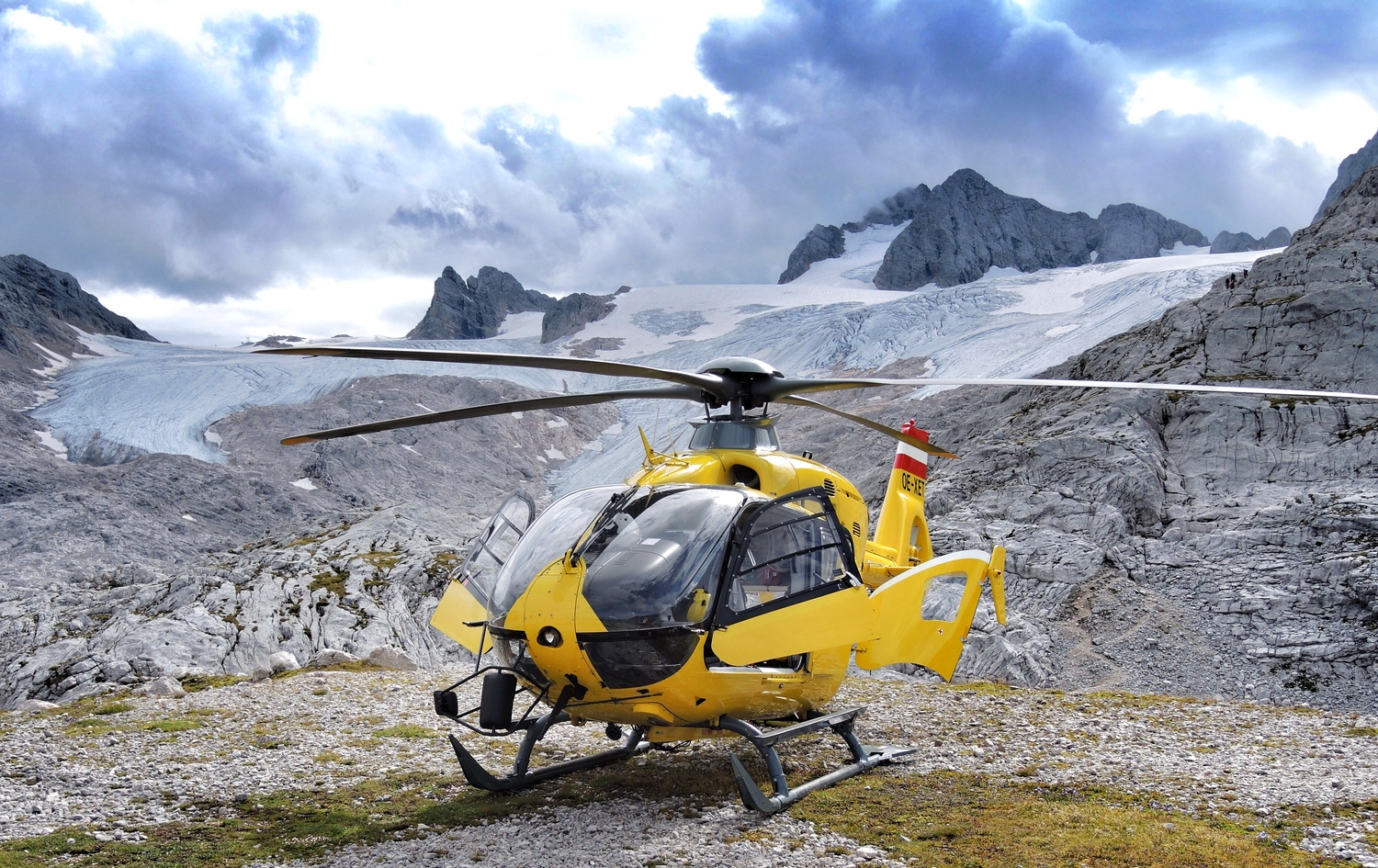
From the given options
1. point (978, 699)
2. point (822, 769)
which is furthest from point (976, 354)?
point (822, 769)

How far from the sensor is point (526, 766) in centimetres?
738

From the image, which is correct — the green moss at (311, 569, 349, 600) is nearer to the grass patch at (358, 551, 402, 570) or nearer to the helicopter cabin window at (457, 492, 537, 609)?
the grass patch at (358, 551, 402, 570)

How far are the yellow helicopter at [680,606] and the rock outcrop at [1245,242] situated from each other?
11859cm

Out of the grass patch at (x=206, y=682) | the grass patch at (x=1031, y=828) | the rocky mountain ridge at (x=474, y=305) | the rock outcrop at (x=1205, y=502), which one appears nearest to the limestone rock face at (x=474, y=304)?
the rocky mountain ridge at (x=474, y=305)

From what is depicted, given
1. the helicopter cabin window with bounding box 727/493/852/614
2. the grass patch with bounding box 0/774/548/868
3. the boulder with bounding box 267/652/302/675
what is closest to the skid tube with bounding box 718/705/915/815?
the helicopter cabin window with bounding box 727/493/852/614

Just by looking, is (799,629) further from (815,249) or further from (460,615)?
(815,249)

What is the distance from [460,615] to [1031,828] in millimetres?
4975

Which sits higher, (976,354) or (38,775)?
(976,354)

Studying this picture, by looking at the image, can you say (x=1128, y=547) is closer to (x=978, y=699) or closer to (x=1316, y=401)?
(x=1316, y=401)

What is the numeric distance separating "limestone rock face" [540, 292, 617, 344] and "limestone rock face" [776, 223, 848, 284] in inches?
1521

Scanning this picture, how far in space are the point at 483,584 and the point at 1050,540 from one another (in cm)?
1708

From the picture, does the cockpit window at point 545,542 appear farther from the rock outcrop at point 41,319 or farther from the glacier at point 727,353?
the rock outcrop at point 41,319

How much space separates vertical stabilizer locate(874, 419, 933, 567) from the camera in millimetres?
11469

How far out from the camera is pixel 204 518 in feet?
141
